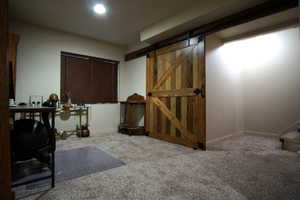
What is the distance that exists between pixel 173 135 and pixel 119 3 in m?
2.81

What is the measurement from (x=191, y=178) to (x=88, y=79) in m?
3.63

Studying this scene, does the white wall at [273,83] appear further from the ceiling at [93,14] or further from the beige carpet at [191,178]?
the ceiling at [93,14]

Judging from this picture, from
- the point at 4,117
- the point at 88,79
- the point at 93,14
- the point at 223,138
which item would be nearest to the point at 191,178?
the point at 4,117

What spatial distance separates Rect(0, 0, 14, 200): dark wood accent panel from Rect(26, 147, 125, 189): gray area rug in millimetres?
947

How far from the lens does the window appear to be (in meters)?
3.95

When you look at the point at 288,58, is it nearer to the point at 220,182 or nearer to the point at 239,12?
the point at 239,12

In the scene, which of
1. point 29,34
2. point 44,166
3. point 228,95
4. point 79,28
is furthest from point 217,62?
point 29,34

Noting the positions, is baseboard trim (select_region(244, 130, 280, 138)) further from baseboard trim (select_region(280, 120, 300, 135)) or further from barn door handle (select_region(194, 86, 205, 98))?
barn door handle (select_region(194, 86, 205, 98))

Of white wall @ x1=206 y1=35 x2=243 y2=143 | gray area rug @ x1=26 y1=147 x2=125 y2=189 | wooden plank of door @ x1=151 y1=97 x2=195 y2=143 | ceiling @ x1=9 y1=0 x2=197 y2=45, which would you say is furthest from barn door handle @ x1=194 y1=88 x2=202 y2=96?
gray area rug @ x1=26 y1=147 x2=125 y2=189

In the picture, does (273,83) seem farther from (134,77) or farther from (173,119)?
(134,77)

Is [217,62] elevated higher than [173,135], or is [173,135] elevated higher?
[217,62]

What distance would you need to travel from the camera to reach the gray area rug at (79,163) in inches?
74.6

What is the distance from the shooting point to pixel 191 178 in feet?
6.03

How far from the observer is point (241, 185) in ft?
5.54
